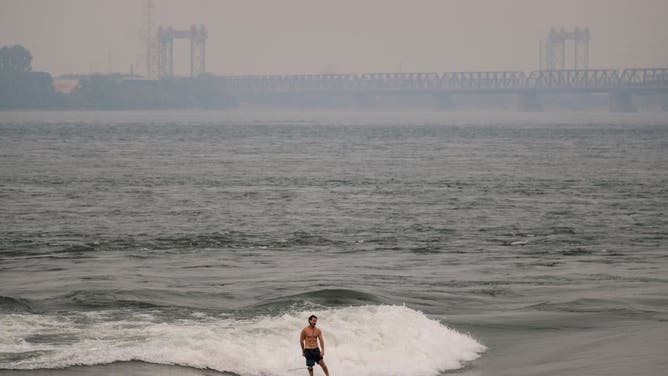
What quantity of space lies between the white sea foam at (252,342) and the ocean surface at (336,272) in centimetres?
6

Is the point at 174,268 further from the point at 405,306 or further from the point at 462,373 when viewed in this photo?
the point at 462,373

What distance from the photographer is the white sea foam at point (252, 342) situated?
2598cm

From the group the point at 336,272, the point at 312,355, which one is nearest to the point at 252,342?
the point at 312,355

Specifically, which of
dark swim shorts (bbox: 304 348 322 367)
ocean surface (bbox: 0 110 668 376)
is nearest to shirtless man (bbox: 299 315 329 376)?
dark swim shorts (bbox: 304 348 322 367)

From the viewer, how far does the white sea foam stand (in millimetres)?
25984

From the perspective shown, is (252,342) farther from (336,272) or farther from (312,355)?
(336,272)

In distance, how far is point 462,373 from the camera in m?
26.3

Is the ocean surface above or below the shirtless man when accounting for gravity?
below

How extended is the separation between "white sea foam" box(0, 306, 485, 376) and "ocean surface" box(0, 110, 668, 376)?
6 centimetres

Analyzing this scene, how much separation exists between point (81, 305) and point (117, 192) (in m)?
35.6

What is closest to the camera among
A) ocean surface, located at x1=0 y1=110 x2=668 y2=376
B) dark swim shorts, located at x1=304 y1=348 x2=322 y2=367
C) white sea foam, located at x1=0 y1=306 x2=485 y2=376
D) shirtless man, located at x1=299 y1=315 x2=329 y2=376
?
shirtless man, located at x1=299 y1=315 x2=329 y2=376

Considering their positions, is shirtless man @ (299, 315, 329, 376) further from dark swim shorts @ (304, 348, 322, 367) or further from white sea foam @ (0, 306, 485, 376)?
white sea foam @ (0, 306, 485, 376)

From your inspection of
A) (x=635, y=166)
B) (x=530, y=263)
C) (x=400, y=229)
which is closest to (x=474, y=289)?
(x=530, y=263)

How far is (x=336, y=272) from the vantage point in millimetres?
39000
